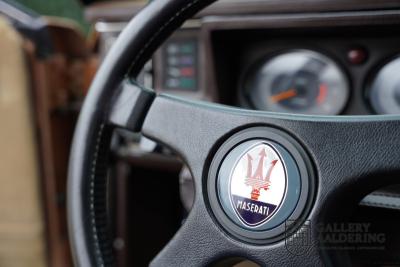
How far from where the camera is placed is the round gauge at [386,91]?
0.89 m

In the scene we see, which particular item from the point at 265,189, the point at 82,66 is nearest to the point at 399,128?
the point at 265,189

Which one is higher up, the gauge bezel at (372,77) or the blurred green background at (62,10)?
the blurred green background at (62,10)

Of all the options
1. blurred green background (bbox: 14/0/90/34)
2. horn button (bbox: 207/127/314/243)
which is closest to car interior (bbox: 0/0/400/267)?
horn button (bbox: 207/127/314/243)

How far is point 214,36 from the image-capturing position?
2.97 ft

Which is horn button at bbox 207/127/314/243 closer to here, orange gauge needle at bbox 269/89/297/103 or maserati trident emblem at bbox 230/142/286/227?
maserati trident emblem at bbox 230/142/286/227

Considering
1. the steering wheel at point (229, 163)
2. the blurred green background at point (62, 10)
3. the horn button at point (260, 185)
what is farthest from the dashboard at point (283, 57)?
the blurred green background at point (62, 10)

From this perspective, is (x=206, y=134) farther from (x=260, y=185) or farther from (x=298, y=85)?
(x=298, y=85)

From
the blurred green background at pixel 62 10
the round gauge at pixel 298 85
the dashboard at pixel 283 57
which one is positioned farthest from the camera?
the blurred green background at pixel 62 10

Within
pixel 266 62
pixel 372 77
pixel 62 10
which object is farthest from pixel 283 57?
pixel 62 10

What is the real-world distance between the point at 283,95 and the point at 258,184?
49 cm

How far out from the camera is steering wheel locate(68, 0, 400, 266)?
0.50m

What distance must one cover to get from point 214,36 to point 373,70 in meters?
0.27

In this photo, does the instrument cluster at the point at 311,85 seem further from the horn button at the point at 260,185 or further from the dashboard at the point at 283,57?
the horn button at the point at 260,185

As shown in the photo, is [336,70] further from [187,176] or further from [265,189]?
[265,189]
